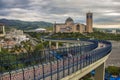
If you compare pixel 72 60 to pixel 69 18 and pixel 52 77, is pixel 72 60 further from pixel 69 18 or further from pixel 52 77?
pixel 69 18

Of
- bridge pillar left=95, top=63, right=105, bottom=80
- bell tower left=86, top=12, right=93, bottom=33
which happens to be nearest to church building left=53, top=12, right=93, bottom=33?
bell tower left=86, top=12, right=93, bottom=33

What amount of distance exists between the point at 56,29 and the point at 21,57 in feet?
517

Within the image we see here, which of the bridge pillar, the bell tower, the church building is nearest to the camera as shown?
the bridge pillar

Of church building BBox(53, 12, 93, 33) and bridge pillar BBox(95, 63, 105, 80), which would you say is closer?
bridge pillar BBox(95, 63, 105, 80)

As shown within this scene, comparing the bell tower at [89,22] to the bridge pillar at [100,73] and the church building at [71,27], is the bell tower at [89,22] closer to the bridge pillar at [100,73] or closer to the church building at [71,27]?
the church building at [71,27]

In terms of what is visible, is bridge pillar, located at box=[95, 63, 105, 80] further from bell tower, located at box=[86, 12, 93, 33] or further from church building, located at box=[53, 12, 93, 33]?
bell tower, located at box=[86, 12, 93, 33]

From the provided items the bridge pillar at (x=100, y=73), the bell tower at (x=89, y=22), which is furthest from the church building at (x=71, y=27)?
the bridge pillar at (x=100, y=73)

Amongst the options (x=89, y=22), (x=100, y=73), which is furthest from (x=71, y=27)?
(x=100, y=73)

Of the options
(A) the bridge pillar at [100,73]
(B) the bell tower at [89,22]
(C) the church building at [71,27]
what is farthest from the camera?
(B) the bell tower at [89,22]

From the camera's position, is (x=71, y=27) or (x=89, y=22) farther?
(x=89, y=22)

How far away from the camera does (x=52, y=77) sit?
46.3 ft

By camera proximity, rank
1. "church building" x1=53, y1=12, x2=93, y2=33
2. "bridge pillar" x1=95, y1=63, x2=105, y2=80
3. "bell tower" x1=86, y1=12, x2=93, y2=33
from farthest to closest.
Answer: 1. "bell tower" x1=86, y1=12, x2=93, y2=33
2. "church building" x1=53, y1=12, x2=93, y2=33
3. "bridge pillar" x1=95, y1=63, x2=105, y2=80

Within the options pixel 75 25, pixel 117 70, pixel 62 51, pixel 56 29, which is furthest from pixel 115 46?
pixel 62 51

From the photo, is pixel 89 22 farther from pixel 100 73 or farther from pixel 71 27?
pixel 100 73
